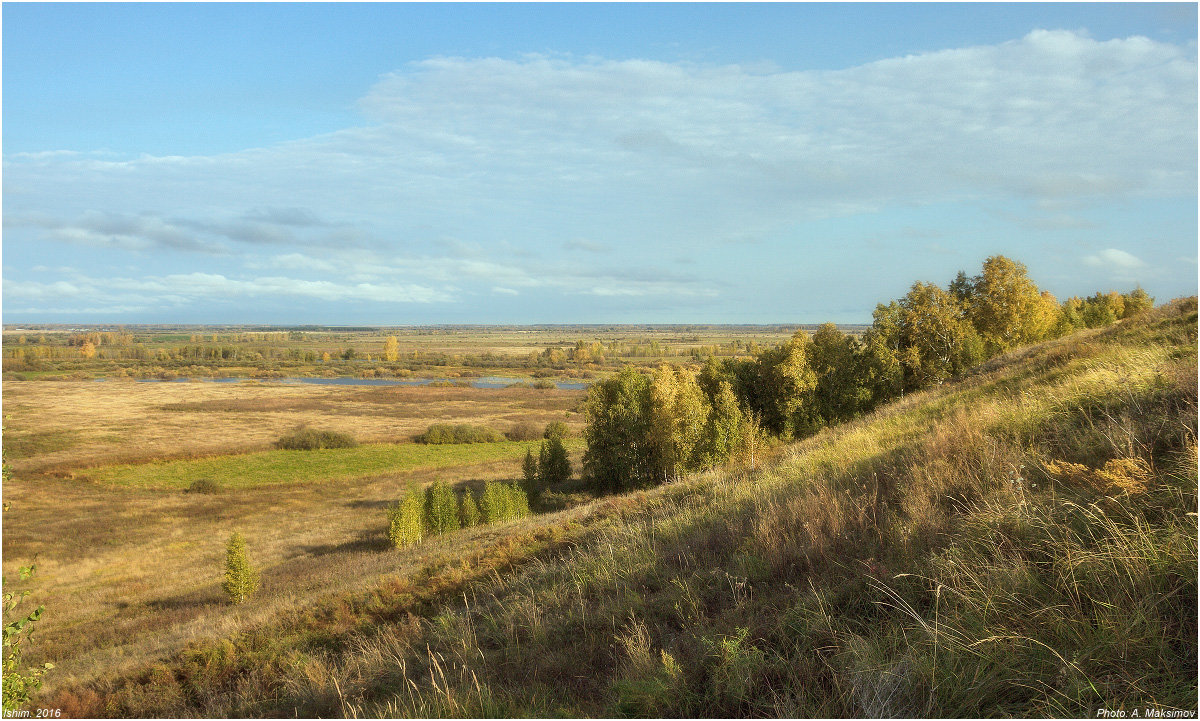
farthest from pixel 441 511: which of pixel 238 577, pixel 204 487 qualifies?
pixel 204 487

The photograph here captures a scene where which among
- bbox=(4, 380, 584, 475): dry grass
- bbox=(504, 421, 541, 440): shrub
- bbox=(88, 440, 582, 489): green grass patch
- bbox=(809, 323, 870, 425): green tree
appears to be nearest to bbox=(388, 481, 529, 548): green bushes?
bbox=(809, 323, 870, 425): green tree

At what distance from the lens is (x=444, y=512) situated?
39.3 metres

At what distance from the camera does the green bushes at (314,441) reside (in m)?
75.5

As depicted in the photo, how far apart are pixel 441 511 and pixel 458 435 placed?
139ft

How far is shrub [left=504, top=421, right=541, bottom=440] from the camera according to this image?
83.9 m

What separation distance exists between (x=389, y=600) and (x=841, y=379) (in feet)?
128

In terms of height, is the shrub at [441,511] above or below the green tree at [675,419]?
below

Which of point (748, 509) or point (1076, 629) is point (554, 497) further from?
point (1076, 629)

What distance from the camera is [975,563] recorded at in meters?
4.61

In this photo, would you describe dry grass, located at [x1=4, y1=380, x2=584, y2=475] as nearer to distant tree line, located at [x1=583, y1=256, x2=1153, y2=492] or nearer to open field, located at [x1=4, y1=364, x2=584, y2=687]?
open field, located at [x1=4, y1=364, x2=584, y2=687]

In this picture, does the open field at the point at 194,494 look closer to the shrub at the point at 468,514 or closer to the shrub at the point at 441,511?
the shrub at the point at 441,511

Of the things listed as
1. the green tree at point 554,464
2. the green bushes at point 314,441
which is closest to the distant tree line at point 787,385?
the green tree at point 554,464

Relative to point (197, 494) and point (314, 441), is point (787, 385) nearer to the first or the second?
point (197, 494)

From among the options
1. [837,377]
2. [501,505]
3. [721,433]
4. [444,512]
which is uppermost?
[837,377]
